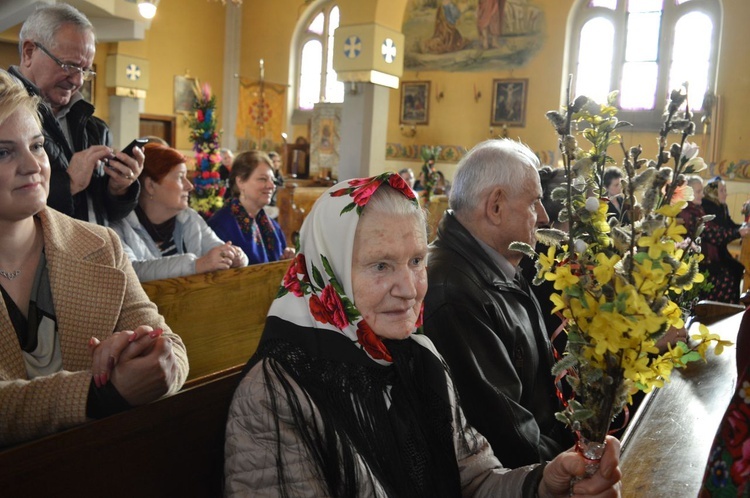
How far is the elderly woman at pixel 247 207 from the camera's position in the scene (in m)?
4.62

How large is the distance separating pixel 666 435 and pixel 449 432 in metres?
0.76

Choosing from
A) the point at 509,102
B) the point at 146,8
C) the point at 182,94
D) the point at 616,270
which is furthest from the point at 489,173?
the point at 182,94

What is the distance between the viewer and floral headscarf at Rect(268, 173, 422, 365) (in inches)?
60.6

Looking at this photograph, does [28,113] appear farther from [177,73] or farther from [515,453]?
[177,73]

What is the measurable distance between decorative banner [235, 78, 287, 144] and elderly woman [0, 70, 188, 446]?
16047 millimetres

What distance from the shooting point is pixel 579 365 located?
51.4 inches

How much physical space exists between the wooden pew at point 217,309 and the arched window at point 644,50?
10.3 metres

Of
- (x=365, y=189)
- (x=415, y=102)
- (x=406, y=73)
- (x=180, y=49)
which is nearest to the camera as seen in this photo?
(x=365, y=189)

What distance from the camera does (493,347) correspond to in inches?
84.1

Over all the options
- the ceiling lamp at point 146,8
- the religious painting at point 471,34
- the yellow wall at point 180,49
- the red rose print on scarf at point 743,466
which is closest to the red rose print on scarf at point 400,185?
the red rose print on scarf at point 743,466

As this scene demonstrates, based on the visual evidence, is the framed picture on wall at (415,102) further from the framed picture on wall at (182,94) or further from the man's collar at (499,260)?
the man's collar at (499,260)

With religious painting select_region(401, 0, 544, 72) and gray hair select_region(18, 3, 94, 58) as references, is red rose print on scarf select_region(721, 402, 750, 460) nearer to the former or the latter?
gray hair select_region(18, 3, 94, 58)

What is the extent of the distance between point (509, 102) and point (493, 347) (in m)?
12.6

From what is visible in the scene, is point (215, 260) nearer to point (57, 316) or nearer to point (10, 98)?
point (57, 316)
